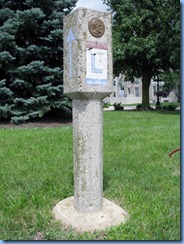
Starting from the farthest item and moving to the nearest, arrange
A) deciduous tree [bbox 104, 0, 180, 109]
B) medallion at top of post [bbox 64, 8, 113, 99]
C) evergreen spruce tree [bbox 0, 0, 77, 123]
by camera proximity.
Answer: deciduous tree [bbox 104, 0, 180, 109], evergreen spruce tree [bbox 0, 0, 77, 123], medallion at top of post [bbox 64, 8, 113, 99]

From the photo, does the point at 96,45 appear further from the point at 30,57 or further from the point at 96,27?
the point at 30,57

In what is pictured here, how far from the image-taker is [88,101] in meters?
2.86

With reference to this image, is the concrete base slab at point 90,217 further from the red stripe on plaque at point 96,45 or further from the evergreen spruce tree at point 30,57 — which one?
the evergreen spruce tree at point 30,57

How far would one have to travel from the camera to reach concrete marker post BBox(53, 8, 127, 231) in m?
2.74

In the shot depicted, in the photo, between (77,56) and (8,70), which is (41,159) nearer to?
(77,56)

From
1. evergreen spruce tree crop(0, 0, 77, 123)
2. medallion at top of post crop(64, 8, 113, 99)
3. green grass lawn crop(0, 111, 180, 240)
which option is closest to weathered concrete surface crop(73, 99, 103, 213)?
medallion at top of post crop(64, 8, 113, 99)

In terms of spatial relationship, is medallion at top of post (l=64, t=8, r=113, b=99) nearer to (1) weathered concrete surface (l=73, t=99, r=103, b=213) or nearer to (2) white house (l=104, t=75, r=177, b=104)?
(1) weathered concrete surface (l=73, t=99, r=103, b=213)

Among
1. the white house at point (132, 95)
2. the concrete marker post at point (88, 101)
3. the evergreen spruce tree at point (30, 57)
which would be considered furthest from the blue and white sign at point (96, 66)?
the white house at point (132, 95)

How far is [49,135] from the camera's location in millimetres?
7449

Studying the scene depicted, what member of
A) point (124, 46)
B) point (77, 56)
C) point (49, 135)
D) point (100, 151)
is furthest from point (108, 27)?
point (124, 46)

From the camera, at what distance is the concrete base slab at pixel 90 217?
9.22 feet

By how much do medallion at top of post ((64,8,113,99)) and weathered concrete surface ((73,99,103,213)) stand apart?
13cm

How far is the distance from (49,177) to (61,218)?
48.2 inches

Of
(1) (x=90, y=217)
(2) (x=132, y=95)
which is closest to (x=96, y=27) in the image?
(1) (x=90, y=217)
